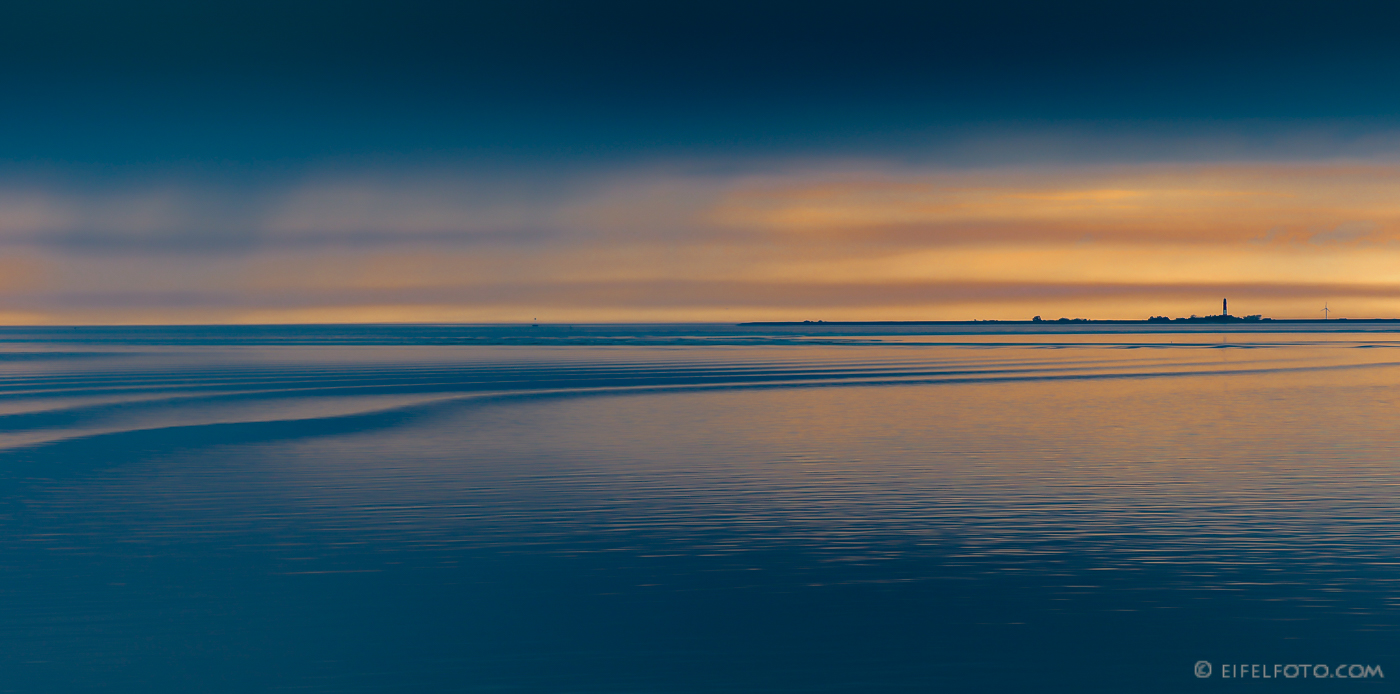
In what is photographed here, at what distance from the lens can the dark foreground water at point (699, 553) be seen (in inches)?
453

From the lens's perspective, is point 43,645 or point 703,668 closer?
point 703,668

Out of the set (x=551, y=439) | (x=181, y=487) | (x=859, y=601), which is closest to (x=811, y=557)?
(x=859, y=601)

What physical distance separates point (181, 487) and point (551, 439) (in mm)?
9807

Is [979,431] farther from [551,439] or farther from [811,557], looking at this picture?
[811,557]

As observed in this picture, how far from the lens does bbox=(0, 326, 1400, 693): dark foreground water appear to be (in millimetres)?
11516

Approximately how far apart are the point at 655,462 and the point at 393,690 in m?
14.8

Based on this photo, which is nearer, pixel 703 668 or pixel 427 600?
pixel 703 668

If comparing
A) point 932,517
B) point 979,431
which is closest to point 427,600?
point 932,517

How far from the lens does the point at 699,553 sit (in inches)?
635

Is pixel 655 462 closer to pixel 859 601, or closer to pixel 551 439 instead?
pixel 551 439

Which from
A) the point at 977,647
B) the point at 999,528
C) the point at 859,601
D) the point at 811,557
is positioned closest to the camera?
the point at 977,647

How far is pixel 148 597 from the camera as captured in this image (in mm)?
13930

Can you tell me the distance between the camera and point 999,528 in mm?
17781

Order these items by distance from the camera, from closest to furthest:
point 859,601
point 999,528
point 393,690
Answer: point 393,690 → point 859,601 → point 999,528
